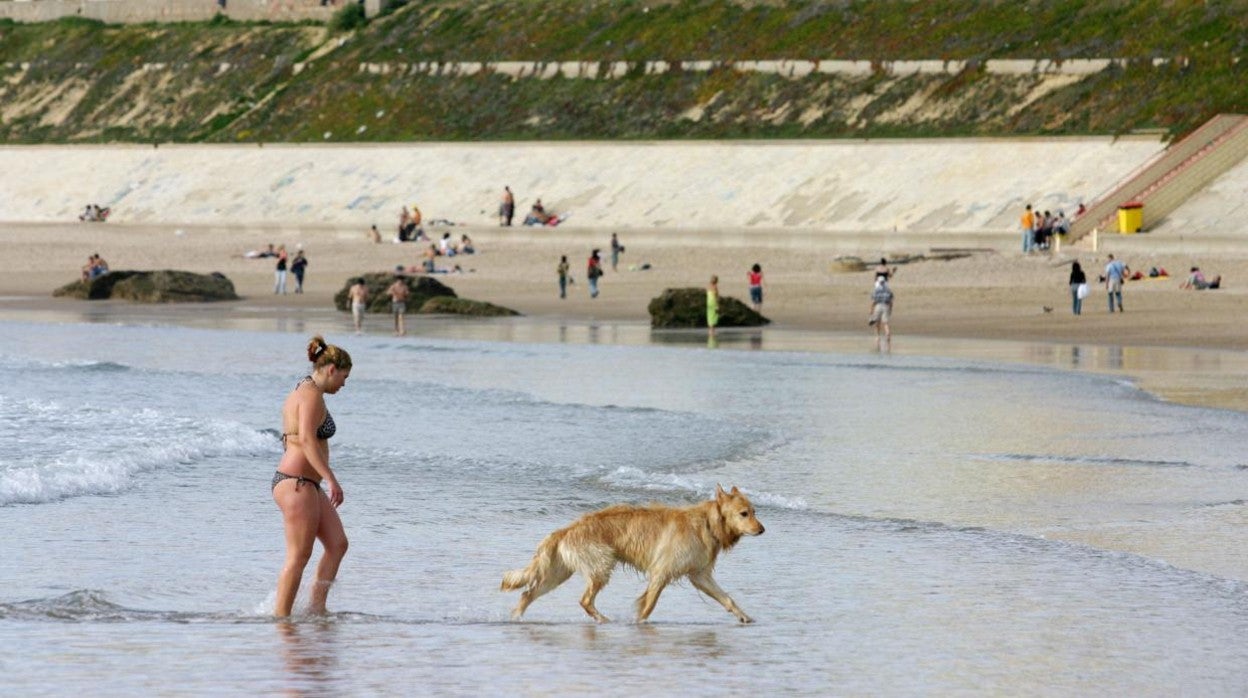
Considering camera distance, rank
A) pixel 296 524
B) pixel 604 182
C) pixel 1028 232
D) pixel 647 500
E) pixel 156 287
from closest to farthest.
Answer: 1. pixel 296 524
2. pixel 647 500
3. pixel 1028 232
4. pixel 156 287
5. pixel 604 182

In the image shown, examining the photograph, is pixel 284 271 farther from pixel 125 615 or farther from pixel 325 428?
pixel 325 428

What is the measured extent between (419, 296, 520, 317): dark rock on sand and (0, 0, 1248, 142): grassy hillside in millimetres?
23438

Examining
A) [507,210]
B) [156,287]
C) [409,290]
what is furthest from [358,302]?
[507,210]

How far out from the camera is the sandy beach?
115 ft

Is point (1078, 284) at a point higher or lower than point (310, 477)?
higher

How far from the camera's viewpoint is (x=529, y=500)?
1691 cm

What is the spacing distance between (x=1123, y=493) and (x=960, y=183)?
148 feet

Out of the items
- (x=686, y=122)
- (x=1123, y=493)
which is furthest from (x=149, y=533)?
(x=686, y=122)

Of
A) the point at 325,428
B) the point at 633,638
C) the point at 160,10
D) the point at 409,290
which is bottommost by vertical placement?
the point at 633,638

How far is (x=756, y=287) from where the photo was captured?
4397 cm

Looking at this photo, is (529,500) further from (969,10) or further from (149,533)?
(969,10)

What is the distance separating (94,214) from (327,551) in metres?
69.4

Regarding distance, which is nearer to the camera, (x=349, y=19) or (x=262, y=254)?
(x=262, y=254)

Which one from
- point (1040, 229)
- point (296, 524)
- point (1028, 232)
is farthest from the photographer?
point (1040, 229)
